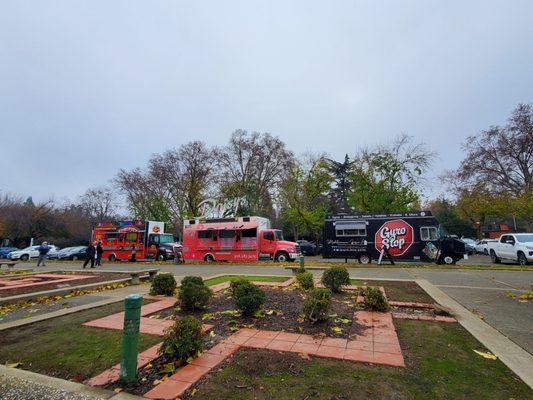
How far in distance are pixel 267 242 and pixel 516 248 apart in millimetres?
15149

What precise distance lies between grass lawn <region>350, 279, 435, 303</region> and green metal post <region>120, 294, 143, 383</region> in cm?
649

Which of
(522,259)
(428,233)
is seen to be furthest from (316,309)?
(522,259)

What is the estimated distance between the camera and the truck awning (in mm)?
20406

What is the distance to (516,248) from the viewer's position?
18.8 meters

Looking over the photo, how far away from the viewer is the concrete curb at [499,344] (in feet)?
12.8

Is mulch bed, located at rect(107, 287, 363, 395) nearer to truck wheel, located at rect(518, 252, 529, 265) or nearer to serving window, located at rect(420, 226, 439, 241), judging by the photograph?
serving window, located at rect(420, 226, 439, 241)

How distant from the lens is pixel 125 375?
3613 millimetres

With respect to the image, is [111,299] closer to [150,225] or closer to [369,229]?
[369,229]

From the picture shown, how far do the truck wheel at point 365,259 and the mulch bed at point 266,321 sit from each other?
12.8 meters

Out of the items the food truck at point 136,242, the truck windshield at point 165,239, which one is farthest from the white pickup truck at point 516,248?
the truck windshield at point 165,239

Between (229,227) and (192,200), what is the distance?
19155mm

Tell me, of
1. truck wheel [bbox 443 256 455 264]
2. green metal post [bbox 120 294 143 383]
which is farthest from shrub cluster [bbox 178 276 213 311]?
truck wheel [bbox 443 256 455 264]

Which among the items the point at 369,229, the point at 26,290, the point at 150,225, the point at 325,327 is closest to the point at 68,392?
the point at 325,327

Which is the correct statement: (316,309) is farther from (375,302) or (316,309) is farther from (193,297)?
(193,297)
